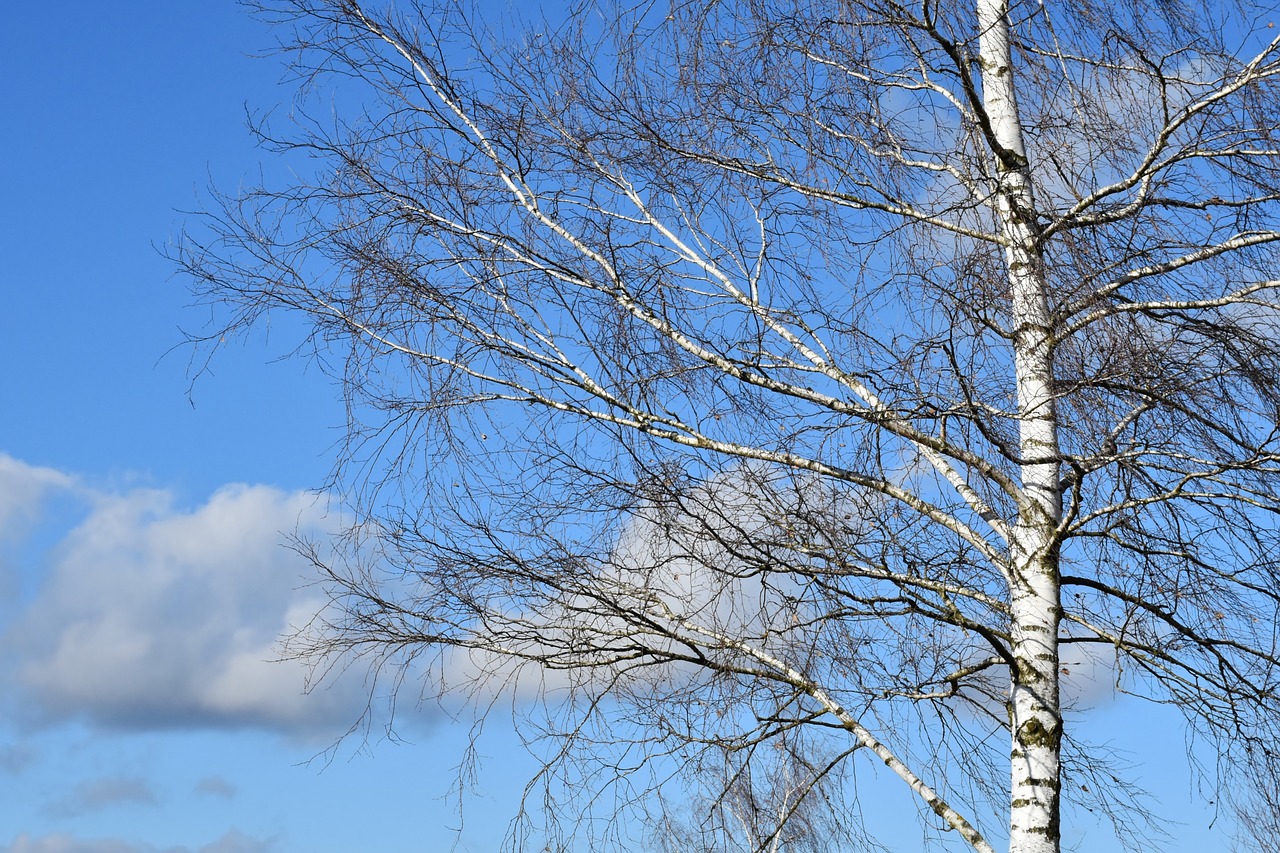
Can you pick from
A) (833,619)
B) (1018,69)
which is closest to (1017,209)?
(1018,69)

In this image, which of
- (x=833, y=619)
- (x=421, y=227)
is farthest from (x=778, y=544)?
(x=421, y=227)

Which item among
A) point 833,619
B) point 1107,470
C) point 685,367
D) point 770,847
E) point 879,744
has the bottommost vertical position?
point 770,847

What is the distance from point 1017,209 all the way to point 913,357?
1.22 m

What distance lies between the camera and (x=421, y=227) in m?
5.76

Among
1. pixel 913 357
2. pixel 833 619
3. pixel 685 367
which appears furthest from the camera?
pixel 685 367

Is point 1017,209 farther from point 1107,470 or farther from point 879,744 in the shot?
point 879,744

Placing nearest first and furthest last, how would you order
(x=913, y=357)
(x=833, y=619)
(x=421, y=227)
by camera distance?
(x=913, y=357)
(x=833, y=619)
(x=421, y=227)

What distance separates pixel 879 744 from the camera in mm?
5133

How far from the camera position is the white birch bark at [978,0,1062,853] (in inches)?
194

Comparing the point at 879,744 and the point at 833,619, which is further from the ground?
the point at 833,619

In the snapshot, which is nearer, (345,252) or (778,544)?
(778,544)

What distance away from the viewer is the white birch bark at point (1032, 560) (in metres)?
4.92

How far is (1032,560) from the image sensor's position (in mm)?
5219

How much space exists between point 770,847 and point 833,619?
1.26 meters
